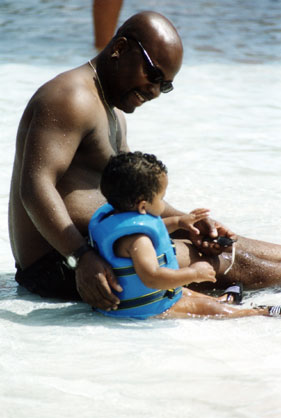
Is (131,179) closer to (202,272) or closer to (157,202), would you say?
(157,202)

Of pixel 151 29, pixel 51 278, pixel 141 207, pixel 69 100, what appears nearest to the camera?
pixel 141 207

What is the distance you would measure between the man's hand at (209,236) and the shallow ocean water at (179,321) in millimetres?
294

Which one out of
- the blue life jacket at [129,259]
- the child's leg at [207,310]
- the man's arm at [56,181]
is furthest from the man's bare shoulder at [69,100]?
the child's leg at [207,310]

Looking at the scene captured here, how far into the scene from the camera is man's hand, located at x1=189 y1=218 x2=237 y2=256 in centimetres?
391

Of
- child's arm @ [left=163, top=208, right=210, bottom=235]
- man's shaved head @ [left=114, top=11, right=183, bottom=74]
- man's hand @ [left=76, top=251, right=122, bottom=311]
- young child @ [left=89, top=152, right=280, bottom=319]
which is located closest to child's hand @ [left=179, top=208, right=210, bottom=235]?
child's arm @ [left=163, top=208, right=210, bottom=235]

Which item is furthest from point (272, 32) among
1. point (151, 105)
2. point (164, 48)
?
point (164, 48)

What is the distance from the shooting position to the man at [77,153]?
3.40m

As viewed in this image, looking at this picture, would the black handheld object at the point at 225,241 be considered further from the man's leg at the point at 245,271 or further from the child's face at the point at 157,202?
the child's face at the point at 157,202

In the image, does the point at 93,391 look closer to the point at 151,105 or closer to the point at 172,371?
the point at 172,371

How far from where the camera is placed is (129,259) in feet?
11.0

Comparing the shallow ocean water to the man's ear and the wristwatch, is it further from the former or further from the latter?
the man's ear

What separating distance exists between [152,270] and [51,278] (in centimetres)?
65

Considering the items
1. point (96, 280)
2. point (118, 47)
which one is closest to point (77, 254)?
point (96, 280)

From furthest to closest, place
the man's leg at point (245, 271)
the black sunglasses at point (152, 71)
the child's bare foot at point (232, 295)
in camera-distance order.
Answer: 1. the man's leg at point (245, 271)
2. the child's bare foot at point (232, 295)
3. the black sunglasses at point (152, 71)
